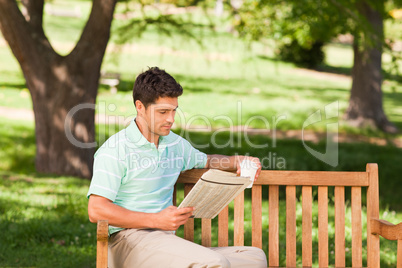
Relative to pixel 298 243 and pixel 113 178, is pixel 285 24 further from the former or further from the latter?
pixel 113 178

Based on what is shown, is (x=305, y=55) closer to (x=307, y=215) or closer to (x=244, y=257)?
(x=307, y=215)

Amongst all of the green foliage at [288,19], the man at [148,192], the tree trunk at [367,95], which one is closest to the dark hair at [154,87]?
the man at [148,192]

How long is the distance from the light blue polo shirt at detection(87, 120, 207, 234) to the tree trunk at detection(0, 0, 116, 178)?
4.81 m

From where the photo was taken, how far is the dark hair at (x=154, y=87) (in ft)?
10.7

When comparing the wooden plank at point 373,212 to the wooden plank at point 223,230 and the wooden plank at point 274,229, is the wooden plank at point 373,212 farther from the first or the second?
the wooden plank at point 223,230

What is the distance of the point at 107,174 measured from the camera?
3160mm

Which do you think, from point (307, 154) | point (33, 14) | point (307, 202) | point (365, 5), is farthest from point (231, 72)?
point (307, 202)

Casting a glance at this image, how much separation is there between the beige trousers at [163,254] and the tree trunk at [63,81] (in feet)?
16.7

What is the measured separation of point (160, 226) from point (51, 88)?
18.1 feet

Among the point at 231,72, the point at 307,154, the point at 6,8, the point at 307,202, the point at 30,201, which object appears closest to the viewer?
the point at 307,202

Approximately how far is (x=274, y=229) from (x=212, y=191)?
917 millimetres

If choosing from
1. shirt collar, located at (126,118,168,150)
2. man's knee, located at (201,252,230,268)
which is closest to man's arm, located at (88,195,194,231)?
man's knee, located at (201,252,230,268)

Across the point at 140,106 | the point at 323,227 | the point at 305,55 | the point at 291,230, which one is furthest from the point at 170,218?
the point at 305,55

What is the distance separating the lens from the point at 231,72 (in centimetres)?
2380
